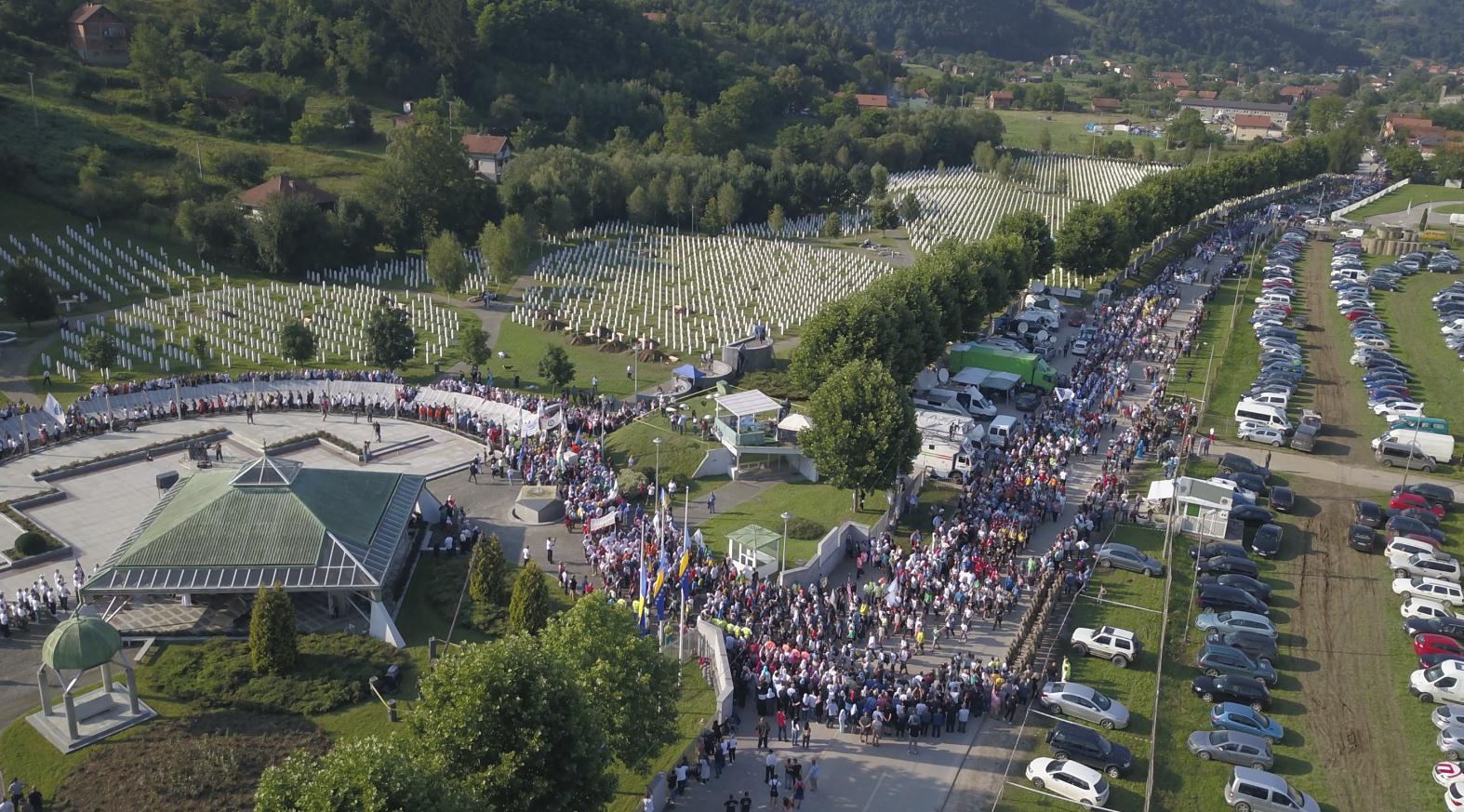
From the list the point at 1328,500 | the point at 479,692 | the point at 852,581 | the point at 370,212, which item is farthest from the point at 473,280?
the point at 479,692

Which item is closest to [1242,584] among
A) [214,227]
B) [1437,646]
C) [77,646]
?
[1437,646]

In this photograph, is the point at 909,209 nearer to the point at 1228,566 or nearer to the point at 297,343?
the point at 297,343

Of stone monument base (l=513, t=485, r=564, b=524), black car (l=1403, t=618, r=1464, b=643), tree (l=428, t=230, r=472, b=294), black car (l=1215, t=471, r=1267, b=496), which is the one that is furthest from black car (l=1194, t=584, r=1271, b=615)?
tree (l=428, t=230, r=472, b=294)

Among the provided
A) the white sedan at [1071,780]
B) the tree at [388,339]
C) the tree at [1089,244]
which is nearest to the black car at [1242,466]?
the white sedan at [1071,780]

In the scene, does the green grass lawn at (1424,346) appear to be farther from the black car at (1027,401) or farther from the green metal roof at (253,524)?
the green metal roof at (253,524)

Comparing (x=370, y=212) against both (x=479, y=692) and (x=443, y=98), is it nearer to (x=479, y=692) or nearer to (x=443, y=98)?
(x=443, y=98)
